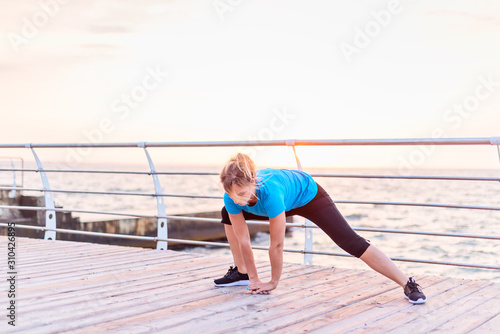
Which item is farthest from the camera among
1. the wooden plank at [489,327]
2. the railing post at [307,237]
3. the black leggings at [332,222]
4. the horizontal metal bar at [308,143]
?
the railing post at [307,237]

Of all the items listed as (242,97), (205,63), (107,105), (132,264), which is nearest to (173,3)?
(205,63)

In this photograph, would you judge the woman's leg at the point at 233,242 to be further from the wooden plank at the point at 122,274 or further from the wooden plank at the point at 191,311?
the wooden plank at the point at 122,274

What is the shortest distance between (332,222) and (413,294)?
582 millimetres

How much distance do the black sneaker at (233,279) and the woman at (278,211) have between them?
0.81 ft

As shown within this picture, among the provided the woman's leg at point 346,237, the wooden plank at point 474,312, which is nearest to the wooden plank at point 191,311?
the woman's leg at point 346,237

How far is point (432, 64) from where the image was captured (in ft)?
44.0

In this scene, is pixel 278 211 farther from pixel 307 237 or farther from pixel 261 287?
pixel 307 237

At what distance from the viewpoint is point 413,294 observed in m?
2.80

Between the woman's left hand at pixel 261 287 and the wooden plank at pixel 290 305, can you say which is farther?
the woman's left hand at pixel 261 287

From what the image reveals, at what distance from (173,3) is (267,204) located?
6447 mm

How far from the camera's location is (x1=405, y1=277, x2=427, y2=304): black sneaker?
9.12 ft

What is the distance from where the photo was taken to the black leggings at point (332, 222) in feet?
9.41

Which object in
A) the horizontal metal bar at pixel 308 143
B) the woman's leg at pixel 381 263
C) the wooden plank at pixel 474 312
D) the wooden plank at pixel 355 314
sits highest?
the horizontal metal bar at pixel 308 143

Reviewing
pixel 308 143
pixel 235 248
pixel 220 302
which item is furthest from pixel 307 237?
pixel 220 302
